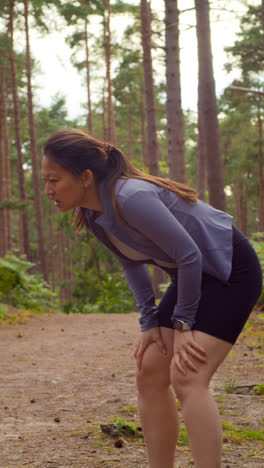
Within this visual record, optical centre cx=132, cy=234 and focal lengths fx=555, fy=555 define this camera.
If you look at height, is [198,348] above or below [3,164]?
below

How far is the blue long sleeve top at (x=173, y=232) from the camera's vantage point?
2.36 metres

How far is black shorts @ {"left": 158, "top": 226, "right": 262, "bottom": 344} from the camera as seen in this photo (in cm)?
244

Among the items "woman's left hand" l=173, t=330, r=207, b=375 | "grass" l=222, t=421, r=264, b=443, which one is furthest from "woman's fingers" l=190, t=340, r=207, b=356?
"grass" l=222, t=421, r=264, b=443

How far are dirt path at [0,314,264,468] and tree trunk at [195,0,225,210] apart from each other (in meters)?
2.88

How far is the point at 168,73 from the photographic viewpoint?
12.4 metres

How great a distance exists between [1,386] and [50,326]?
223 inches

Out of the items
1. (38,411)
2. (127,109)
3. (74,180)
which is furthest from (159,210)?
(127,109)

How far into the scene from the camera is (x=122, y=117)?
33906mm

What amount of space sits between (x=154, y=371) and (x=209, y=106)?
8625 mm

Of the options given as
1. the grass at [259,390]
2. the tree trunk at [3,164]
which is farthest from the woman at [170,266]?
the tree trunk at [3,164]

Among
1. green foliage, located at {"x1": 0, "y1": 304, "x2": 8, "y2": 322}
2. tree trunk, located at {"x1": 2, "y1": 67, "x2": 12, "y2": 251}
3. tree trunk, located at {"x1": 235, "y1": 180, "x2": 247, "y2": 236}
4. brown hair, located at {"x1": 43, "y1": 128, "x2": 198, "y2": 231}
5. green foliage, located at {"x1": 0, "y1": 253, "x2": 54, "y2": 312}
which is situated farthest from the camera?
tree trunk, located at {"x1": 235, "y1": 180, "x2": 247, "y2": 236}

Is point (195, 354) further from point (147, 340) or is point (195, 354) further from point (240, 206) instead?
point (240, 206)

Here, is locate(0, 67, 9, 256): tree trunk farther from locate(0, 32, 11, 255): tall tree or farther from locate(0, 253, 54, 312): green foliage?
locate(0, 253, 54, 312): green foliage

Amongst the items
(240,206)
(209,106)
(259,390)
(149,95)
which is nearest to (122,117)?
(240,206)
